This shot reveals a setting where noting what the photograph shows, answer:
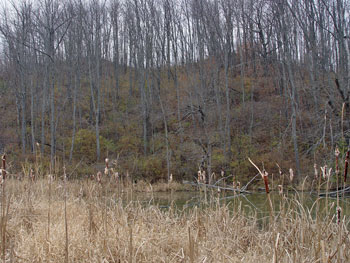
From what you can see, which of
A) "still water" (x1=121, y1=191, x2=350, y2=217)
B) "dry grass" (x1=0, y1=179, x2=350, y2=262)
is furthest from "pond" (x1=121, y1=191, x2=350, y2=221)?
"dry grass" (x1=0, y1=179, x2=350, y2=262)

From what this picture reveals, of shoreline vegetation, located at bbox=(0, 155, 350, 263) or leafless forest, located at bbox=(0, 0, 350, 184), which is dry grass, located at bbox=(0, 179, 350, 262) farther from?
leafless forest, located at bbox=(0, 0, 350, 184)

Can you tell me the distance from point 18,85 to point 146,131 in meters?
9.34

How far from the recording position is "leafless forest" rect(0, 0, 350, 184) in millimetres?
17781

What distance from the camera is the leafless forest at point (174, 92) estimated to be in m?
17.8

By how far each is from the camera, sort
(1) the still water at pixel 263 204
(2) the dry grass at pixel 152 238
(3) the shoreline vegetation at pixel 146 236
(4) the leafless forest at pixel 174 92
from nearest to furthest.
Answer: (3) the shoreline vegetation at pixel 146 236
(2) the dry grass at pixel 152 238
(1) the still water at pixel 263 204
(4) the leafless forest at pixel 174 92

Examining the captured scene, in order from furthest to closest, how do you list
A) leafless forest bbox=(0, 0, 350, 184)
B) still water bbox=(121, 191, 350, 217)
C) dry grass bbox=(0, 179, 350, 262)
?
1. leafless forest bbox=(0, 0, 350, 184)
2. still water bbox=(121, 191, 350, 217)
3. dry grass bbox=(0, 179, 350, 262)

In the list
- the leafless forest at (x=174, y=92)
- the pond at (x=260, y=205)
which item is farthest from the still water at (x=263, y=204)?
the leafless forest at (x=174, y=92)

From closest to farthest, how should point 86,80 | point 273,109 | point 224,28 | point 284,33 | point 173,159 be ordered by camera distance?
point 284,33 → point 173,159 → point 273,109 → point 224,28 → point 86,80

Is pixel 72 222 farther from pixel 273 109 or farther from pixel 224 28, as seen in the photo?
pixel 224 28

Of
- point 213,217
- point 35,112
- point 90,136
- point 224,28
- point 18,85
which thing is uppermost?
point 224,28

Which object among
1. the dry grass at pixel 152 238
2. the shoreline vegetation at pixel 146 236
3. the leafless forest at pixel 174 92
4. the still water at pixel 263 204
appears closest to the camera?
the shoreline vegetation at pixel 146 236

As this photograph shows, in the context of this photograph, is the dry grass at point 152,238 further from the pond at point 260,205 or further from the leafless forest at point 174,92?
the leafless forest at point 174,92

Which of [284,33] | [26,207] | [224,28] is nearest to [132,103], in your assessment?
[224,28]

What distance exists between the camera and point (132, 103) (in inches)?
1035
